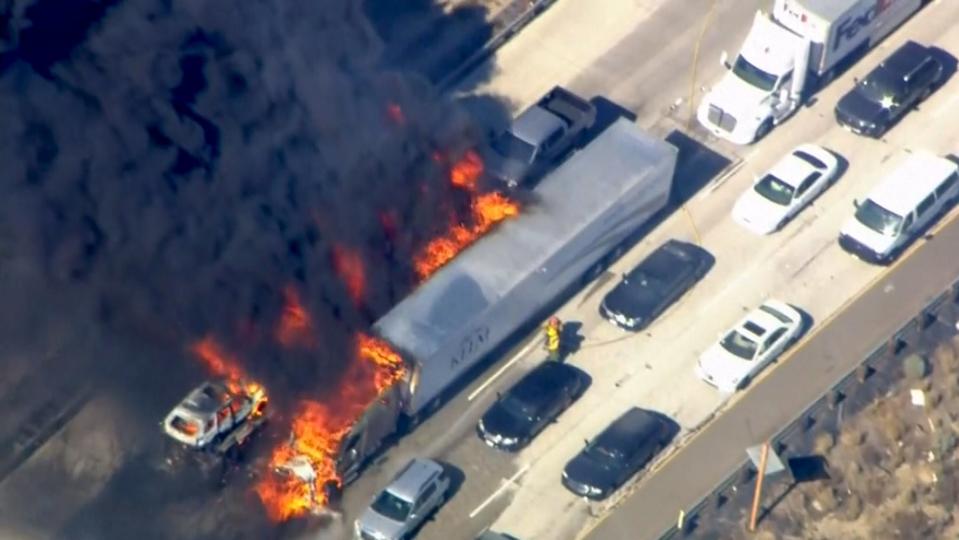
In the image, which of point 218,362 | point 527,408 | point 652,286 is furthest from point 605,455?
point 218,362

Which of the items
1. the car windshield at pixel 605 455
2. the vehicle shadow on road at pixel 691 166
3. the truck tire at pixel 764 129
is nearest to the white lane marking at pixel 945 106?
the truck tire at pixel 764 129

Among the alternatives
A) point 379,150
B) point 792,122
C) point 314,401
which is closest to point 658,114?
point 792,122

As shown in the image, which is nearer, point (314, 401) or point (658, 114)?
point (314, 401)

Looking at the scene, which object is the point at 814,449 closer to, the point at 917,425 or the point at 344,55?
the point at 917,425

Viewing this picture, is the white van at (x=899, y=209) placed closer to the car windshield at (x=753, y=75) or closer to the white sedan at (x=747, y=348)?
the white sedan at (x=747, y=348)

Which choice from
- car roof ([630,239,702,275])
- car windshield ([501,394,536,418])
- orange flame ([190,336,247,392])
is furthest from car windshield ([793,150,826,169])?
orange flame ([190,336,247,392])

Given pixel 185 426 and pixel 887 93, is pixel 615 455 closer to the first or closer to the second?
pixel 185 426
